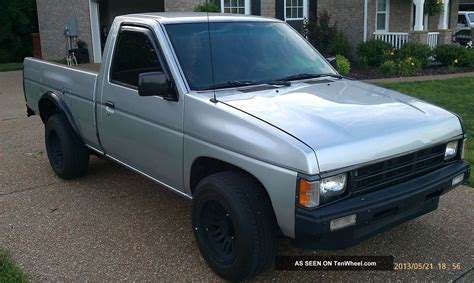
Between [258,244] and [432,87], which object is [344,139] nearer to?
[258,244]

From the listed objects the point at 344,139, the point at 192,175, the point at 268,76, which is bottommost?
the point at 192,175

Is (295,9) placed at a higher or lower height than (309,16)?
higher

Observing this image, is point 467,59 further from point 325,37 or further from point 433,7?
point 325,37

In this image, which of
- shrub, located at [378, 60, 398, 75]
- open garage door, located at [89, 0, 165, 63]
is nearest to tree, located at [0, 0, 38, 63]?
open garage door, located at [89, 0, 165, 63]

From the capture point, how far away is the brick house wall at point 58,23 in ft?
64.4

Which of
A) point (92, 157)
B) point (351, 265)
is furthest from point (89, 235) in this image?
point (92, 157)

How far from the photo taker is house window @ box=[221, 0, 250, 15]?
17625mm

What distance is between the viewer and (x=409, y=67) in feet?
49.7

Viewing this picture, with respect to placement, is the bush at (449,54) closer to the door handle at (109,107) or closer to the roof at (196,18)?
the roof at (196,18)

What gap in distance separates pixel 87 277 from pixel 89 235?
0.77 metres

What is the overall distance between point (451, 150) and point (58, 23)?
1999 centimetres

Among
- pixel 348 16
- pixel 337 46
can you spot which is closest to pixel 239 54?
pixel 337 46

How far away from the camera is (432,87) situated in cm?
1209

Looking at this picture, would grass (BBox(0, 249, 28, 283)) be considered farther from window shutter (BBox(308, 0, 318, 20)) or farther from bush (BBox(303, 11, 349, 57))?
window shutter (BBox(308, 0, 318, 20))
